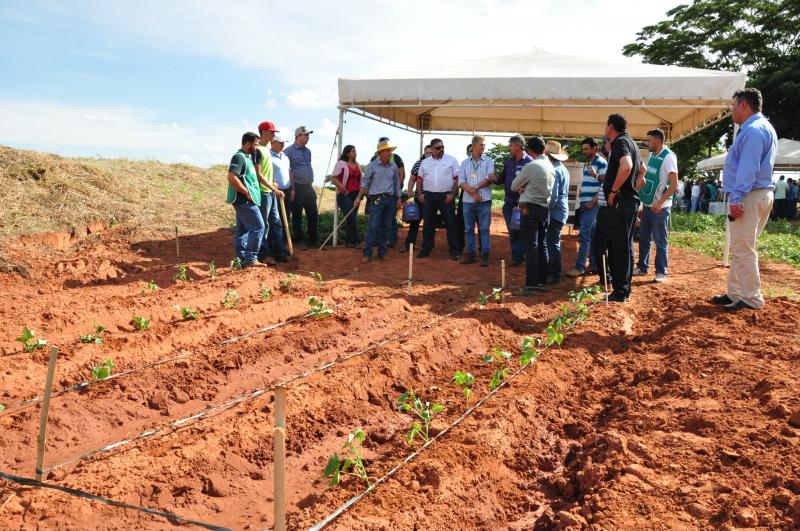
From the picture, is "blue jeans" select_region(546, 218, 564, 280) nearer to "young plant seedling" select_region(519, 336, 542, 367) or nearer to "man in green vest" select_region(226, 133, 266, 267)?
"young plant seedling" select_region(519, 336, 542, 367)

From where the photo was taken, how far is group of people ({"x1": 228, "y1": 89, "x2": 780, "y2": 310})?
5.00 m

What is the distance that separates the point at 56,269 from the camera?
7.54 metres

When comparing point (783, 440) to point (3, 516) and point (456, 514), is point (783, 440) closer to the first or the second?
point (456, 514)

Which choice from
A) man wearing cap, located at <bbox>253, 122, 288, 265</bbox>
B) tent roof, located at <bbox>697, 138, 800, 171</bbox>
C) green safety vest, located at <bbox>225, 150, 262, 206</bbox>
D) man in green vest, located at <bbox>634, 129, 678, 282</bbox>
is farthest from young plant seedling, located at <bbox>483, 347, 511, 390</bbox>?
tent roof, located at <bbox>697, 138, 800, 171</bbox>

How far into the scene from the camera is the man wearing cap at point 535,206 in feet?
21.2

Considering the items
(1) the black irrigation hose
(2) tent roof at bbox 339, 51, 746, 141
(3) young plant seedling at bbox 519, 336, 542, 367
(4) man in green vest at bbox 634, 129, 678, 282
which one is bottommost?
(1) the black irrigation hose

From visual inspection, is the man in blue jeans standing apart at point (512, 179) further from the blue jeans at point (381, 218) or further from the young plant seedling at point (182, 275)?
the young plant seedling at point (182, 275)

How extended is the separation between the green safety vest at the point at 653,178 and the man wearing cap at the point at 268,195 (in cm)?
459

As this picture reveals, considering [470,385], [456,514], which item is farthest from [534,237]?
[456,514]

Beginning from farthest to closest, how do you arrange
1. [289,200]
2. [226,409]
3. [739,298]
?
[289,200] < [739,298] < [226,409]

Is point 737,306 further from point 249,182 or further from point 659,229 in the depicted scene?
point 249,182

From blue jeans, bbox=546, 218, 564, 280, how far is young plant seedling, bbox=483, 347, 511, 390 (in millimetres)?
2636

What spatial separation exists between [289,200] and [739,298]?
19.8ft

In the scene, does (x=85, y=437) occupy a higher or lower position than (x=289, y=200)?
lower
